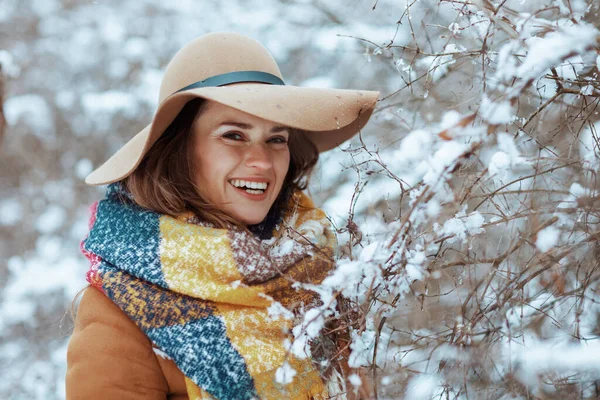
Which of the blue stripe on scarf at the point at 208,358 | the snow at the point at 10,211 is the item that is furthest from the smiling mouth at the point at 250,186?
the snow at the point at 10,211

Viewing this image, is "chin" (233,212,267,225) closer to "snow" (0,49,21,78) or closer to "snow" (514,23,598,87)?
"snow" (514,23,598,87)

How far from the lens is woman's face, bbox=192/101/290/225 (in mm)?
1498

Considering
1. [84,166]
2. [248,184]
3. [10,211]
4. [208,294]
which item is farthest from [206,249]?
[10,211]

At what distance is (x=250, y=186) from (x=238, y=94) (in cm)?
31

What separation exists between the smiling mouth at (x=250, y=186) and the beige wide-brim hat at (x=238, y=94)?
0.76ft

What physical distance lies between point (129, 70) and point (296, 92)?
3897 mm

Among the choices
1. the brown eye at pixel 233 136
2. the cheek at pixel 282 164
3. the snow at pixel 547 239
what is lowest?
the brown eye at pixel 233 136

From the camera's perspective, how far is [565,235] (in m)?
1.11

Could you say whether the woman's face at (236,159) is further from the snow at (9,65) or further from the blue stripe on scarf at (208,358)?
the snow at (9,65)

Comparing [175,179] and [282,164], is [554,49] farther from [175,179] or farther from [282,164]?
[175,179]

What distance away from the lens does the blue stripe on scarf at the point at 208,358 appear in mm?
1308

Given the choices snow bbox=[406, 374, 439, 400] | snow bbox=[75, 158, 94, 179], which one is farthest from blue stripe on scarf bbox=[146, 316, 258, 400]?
snow bbox=[75, 158, 94, 179]

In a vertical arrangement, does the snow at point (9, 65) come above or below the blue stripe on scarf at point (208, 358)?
below

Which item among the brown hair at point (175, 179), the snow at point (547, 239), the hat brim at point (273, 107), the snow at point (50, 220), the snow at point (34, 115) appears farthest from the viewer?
the snow at point (34, 115)
